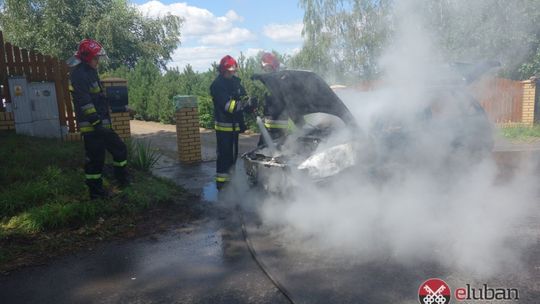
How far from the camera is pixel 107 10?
2612 centimetres

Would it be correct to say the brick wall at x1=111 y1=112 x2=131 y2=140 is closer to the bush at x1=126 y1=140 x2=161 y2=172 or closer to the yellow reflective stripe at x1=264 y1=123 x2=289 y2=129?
the bush at x1=126 y1=140 x2=161 y2=172

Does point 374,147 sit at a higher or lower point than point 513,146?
higher

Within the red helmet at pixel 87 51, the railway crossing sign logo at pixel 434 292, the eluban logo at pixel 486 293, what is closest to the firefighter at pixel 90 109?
the red helmet at pixel 87 51

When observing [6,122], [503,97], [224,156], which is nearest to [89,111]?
[224,156]

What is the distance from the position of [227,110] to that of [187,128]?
248 cm

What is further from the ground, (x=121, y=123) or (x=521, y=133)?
(x=121, y=123)

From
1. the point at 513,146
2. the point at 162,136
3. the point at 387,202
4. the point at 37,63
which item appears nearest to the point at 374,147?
the point at 387,202

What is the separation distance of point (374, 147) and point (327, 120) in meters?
0.91

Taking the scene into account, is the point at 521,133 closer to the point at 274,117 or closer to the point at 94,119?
the point at 274,117

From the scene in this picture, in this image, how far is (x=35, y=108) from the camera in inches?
295

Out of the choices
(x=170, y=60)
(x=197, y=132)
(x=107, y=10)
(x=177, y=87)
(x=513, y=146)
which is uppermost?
(x=107, y=10)

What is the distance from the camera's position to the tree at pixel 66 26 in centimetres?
2362

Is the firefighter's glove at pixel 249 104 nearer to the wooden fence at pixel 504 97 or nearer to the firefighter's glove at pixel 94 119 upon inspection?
the firefighter's glove at pixel 94 119

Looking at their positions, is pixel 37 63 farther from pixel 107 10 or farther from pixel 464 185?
pixel 107 10
